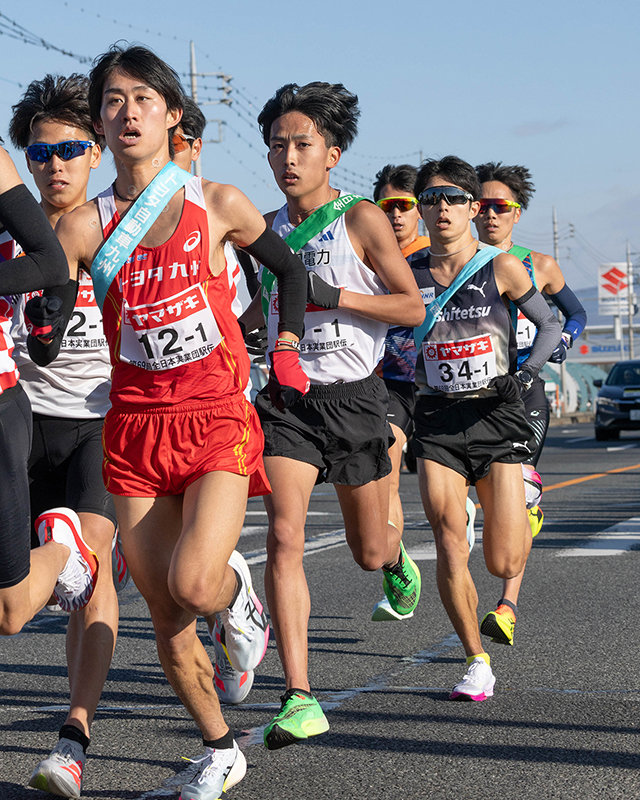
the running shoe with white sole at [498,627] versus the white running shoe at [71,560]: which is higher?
the white running shoe at [71,560]

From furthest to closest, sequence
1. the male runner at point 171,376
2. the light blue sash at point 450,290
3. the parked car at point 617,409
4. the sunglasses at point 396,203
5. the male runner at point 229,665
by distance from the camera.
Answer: the parked car at point 617,409
the sunglasses at point 396,203
the light blue sash at point 450,290
the male runner at point 229,665
the male runner at point 171,376

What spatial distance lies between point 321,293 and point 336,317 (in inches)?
14.6

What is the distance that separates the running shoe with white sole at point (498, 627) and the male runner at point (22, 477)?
234 cm

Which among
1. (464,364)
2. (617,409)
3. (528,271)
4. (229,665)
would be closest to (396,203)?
(528,271)

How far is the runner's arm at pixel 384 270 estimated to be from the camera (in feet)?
17.3

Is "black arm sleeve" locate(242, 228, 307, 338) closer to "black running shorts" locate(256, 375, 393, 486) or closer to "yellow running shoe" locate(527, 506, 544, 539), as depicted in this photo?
"black running shorts" locate(256, 375, 393, 486)

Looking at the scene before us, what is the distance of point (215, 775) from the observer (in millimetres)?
3898

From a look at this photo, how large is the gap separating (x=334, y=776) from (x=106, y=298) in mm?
1677

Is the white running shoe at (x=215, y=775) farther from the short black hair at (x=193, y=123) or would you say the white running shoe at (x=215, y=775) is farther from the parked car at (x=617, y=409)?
the parked car at (x=617, y=409)

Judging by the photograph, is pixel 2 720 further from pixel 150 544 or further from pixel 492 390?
pixel 492 390

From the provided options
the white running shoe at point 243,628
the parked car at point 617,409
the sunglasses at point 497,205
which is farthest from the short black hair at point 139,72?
the parked car at point 617,409

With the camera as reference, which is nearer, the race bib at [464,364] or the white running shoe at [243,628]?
the white running shoe at [243,628]

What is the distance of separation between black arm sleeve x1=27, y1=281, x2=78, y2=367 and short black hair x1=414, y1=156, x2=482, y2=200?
277cm

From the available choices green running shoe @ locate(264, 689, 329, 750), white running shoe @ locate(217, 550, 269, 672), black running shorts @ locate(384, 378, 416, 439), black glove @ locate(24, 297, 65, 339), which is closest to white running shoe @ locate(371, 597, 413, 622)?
black running shorts @ locate(384, 378, 416, 439)
